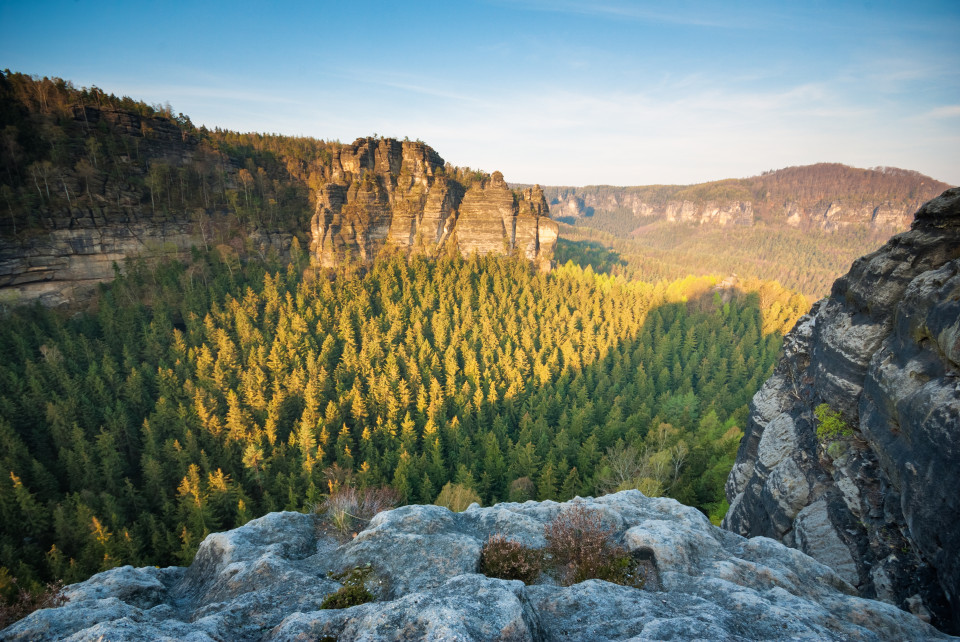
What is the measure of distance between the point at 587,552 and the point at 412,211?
83.3 meters

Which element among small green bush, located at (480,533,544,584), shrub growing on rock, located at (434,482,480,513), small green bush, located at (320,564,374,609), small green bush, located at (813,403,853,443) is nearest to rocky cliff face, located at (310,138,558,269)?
shrub growing on rock, located at (434,482,480,513)

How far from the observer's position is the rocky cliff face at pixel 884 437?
413 inches

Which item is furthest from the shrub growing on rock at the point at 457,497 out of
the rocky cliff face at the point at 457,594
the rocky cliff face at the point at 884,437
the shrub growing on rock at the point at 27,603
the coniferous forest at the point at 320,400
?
the shrub growing on rock at the point at 27,603

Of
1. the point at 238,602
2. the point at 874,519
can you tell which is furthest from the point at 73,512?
the point at 874,519

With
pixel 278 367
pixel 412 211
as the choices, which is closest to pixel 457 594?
pixel 278 367

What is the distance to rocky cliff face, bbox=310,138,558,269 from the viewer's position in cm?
8125

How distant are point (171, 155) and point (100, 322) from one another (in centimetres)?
3512

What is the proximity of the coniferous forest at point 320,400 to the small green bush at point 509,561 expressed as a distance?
1190 centimetres

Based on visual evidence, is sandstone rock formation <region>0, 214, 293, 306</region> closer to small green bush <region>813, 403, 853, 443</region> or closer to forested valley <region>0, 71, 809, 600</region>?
forested valley <region>0, 71, 809, 600</region>

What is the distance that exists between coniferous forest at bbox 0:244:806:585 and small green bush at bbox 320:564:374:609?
9758mm

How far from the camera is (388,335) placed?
60.8m

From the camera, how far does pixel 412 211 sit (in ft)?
A: 283

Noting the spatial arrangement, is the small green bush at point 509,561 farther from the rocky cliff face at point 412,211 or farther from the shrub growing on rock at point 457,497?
the rocky cliff face at point 412,211

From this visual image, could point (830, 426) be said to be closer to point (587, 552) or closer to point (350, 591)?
point (587, 552)
